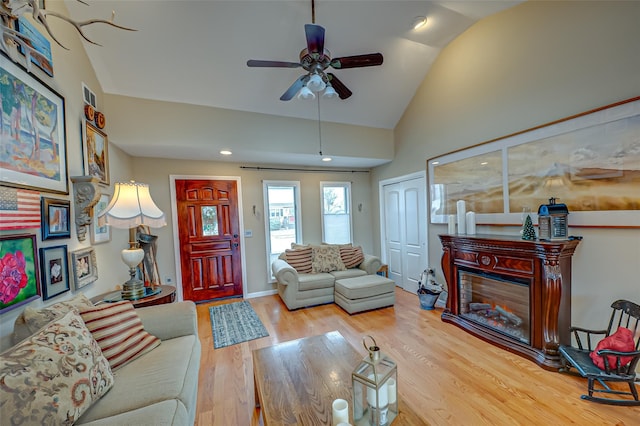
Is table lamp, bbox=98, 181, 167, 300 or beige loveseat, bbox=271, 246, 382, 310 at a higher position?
table lamp, bbox=98, 181, 167, 300

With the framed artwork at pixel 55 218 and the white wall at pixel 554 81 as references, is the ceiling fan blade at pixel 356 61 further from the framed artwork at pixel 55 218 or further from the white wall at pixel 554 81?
the framed artwork at pixel 55 218

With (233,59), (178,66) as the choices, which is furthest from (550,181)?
(178,66)

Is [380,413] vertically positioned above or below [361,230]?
below

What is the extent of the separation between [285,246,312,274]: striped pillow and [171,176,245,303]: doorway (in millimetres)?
908

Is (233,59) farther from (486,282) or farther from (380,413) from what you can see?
(486,282)

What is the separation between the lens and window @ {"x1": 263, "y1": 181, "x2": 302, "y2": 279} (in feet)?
14.6

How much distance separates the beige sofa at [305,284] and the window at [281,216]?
621mm

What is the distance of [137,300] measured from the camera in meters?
2.12

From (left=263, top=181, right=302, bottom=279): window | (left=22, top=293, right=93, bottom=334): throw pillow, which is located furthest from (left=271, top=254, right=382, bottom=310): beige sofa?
(left=22, top=293, right=93, bottom=334): throw pillow

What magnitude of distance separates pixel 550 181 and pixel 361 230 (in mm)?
3190

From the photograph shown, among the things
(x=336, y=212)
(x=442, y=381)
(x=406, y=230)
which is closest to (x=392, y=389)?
(x=442, y=381)

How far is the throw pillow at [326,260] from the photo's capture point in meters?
4.04

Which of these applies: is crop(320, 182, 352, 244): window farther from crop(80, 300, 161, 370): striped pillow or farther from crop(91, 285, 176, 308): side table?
crop(80, 300, 161, 370): striped pillow

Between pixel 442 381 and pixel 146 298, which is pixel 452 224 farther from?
pixel 146 298
